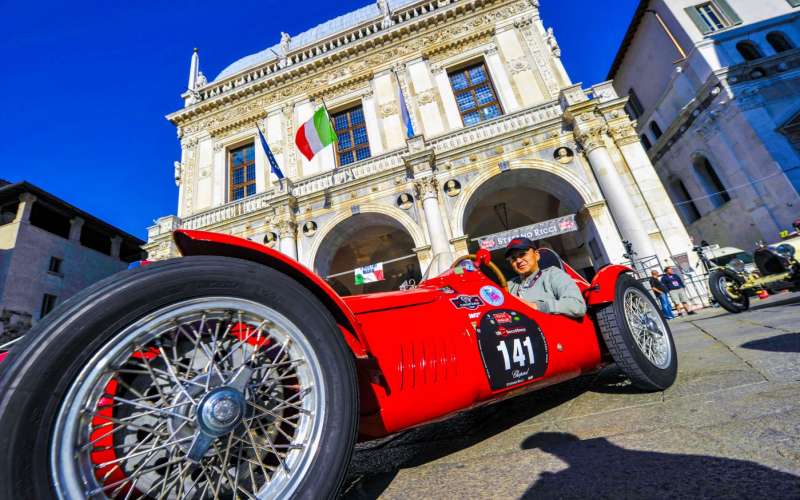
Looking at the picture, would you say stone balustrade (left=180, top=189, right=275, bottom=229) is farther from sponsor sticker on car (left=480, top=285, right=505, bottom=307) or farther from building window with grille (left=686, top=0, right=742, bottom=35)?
building window with grille (left=686, top=0, right=742, bottom=35)

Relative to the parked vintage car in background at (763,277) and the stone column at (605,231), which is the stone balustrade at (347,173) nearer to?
the stone column at (605,231)

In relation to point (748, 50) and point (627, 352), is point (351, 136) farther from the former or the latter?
point (748, 50)

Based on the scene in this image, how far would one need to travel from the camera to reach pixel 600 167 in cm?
912

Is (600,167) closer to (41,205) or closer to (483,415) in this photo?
(483,415)

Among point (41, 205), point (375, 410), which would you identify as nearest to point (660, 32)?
point (375, 410)

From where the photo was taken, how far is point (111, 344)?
0.83 metres

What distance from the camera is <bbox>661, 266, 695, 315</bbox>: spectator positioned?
742 cm

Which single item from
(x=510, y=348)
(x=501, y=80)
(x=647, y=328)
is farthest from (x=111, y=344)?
(x=501, y=80)

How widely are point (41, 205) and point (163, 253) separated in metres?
10.4

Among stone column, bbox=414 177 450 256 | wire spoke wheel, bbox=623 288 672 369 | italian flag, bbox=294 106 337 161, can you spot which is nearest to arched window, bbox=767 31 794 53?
stone column, bbox=414 177 450 256

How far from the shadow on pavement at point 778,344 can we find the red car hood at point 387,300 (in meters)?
2.38

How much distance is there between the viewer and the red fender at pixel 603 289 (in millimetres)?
2014

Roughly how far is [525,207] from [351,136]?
8.22 m

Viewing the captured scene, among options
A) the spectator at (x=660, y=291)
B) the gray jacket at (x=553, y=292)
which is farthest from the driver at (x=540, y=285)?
the spectator at (x=660, y=291)
